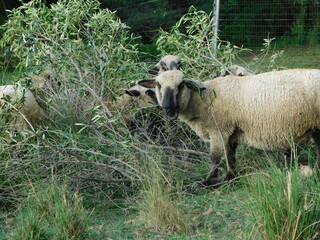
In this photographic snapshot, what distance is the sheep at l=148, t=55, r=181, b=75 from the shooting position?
8.28 metres

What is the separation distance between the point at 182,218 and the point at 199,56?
359 cm

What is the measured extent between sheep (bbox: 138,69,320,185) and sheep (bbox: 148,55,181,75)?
52.8 inches

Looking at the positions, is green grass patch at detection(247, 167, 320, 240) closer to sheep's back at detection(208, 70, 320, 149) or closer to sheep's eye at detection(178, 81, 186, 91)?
sheep's back at detection(208, 70, 320, 149)

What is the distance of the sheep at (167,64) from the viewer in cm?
828

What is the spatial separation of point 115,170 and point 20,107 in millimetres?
1593

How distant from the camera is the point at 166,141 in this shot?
Answer: 725cm

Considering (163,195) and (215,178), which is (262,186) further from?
(215,178)

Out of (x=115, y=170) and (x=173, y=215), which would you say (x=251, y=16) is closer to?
(x=115, y=170)

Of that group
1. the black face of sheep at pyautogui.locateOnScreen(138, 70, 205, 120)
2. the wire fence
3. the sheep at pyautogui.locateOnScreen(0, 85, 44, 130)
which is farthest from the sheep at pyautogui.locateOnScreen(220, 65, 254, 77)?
the wire fence

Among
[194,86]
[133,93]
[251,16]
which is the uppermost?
[194,86]

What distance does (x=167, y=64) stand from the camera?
845cm

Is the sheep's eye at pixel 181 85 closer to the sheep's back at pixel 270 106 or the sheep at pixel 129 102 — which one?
the sheep's back at pixel 270 106

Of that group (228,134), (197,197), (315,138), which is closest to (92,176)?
(197,197)

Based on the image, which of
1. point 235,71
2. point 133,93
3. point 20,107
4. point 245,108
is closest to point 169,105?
point 245,108
